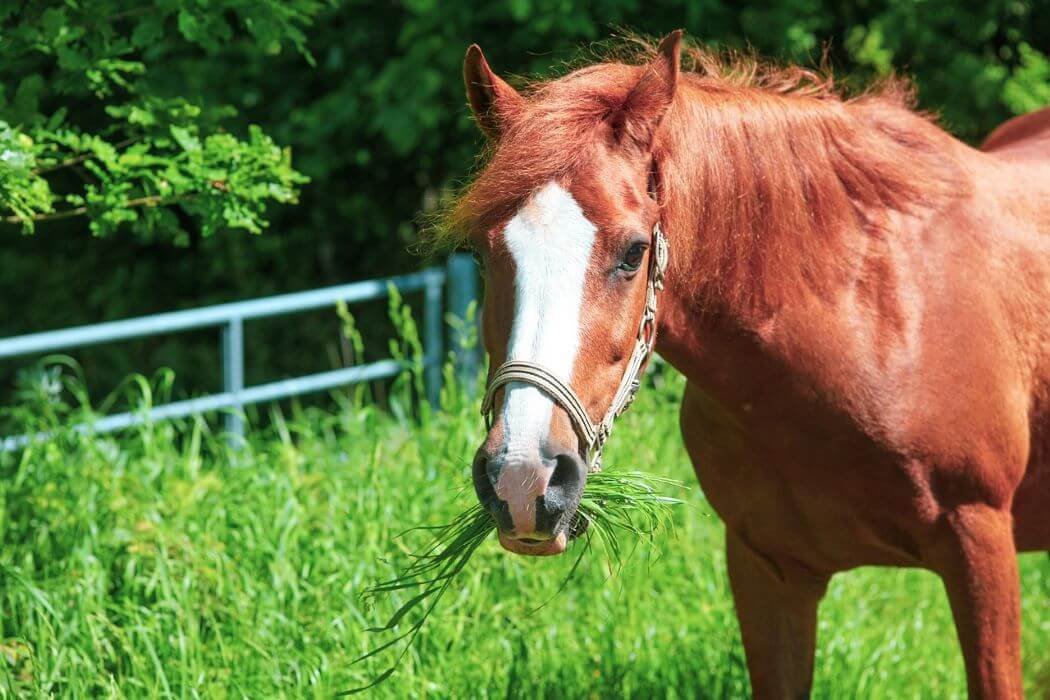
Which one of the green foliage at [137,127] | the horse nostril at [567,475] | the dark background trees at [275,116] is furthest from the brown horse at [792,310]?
the green foliage at [137,127]

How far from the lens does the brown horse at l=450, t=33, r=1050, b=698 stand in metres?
2.32

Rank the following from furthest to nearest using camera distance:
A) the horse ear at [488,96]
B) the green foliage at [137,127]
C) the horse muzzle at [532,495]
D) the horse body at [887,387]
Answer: the green foliage at [137,127]
the horse body at [887,387]
the horse ear at [488,96]
the horse muzzle at [532,495]

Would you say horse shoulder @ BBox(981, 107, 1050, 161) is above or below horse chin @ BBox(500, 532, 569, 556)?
above

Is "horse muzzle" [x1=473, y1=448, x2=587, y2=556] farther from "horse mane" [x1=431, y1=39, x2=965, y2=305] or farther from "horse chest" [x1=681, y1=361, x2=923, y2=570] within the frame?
"horse chest" [x1=681, y1=361, x2=923, y2=570]

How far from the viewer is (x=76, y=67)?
10.2ft

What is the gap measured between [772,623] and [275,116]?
419 cm

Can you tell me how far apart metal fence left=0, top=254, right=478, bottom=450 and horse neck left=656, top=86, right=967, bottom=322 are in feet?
4.54

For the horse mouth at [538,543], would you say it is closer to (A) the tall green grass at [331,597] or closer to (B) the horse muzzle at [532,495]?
(B) the horse muzzle at [532,495]

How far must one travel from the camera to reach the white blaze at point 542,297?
2.16 m

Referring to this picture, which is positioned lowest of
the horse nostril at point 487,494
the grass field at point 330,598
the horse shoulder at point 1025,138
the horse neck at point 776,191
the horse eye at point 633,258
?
the grass field at point 330,598

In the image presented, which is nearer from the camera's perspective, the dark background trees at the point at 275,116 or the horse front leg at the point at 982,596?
the horse front leg at the point at 982,596

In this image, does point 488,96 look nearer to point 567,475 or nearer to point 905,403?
point 567,475

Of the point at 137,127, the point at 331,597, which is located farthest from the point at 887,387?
the point at 137,127

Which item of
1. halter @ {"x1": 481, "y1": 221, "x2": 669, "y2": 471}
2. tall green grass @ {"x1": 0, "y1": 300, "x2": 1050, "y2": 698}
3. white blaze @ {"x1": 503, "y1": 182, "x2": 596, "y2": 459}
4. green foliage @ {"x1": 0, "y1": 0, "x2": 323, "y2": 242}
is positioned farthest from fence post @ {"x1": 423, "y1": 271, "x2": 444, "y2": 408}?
white blaze @ {"x1": 503, "y1": 182, "x2": 596, "y2": 459}
